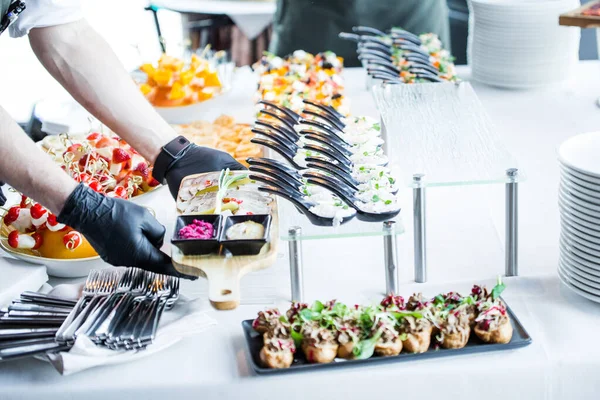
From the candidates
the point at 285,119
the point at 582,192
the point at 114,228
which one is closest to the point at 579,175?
the point at 582,192

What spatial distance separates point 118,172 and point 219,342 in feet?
2.33

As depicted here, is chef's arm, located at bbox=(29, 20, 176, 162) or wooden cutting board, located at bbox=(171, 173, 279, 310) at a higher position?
chef's arm, located at bbox=(29, 20, 176, 162)

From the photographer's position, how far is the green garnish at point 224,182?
5.51ft

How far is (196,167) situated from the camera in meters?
1.99

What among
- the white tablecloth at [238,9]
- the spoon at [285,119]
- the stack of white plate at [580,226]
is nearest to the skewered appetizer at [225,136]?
the spoon at [285,119]

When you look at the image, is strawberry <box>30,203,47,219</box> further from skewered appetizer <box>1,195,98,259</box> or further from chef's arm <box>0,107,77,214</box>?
chef's arm <box>0,107,77,214</box>

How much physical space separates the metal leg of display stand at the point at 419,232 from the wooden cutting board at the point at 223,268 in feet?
1.07

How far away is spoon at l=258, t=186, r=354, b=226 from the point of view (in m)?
1.55

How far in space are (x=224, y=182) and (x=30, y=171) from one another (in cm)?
40

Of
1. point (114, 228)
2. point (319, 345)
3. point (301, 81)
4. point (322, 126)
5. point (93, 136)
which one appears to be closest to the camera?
point (319, 345)

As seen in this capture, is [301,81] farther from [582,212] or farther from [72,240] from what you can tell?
[582,212]

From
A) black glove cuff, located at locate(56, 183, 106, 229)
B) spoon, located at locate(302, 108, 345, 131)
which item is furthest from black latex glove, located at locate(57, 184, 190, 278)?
spoon, located at locate(302, 108, 345, 131)

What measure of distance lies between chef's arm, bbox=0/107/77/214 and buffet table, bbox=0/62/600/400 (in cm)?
33

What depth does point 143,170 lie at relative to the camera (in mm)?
2100
